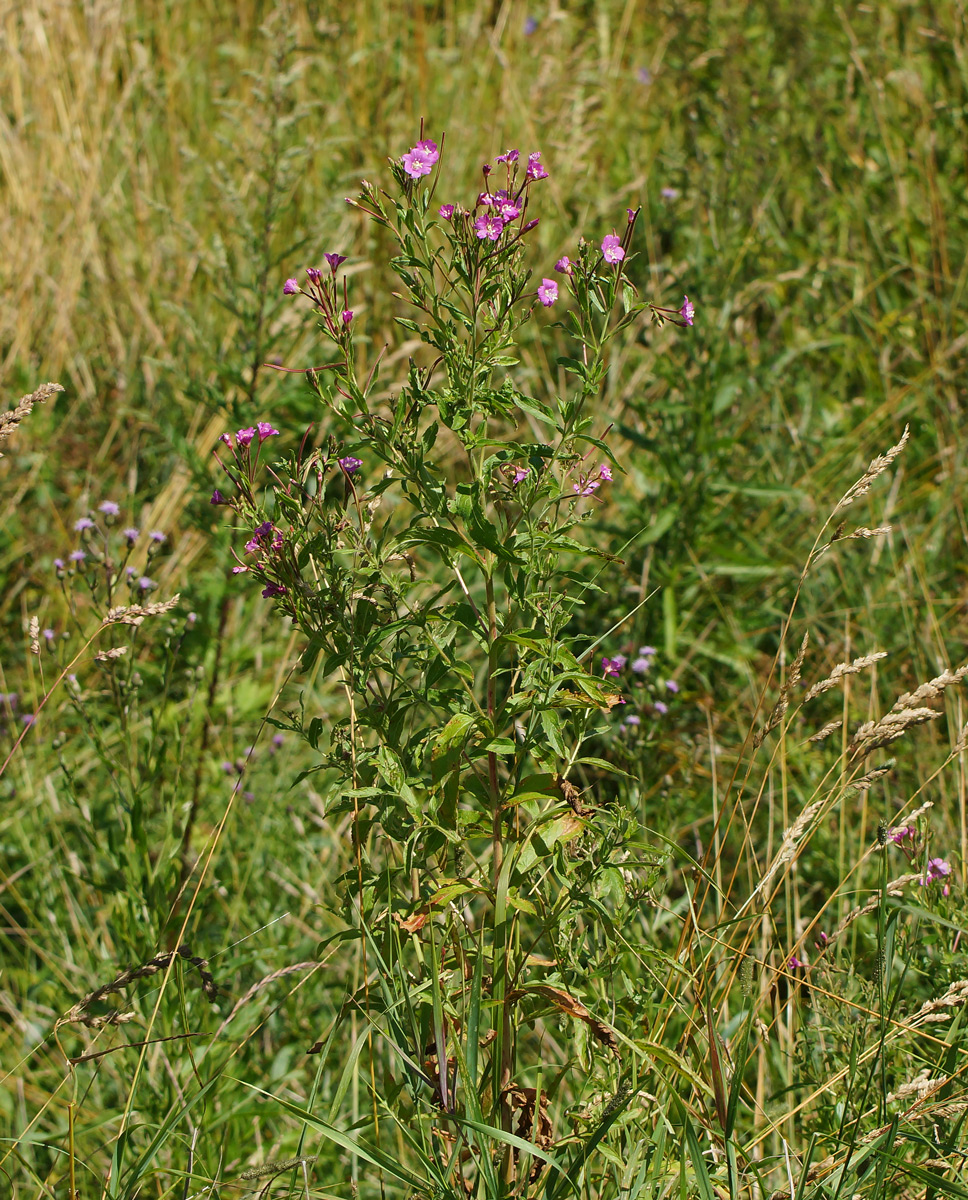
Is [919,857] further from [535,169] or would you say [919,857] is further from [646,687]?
[535,169]

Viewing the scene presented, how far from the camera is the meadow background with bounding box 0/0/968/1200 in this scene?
5.51 ft

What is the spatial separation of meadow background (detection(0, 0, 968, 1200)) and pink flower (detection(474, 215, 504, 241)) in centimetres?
45

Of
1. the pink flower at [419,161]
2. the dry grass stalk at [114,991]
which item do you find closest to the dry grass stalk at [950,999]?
the dry grass stalk at [114,991]

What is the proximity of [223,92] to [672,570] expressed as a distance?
3.02 metres

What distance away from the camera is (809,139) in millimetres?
3854

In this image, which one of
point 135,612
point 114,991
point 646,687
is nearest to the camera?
point 114,991

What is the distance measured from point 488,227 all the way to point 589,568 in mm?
1681

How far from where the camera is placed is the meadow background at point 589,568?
66.1 inches

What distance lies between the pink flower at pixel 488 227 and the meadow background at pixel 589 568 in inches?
17.8

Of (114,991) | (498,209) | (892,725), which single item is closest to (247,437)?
(498,209)

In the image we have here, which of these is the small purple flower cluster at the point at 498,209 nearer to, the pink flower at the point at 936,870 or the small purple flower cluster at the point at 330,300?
the small purple flower cluster at the point at 330,300

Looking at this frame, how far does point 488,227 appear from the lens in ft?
4.44

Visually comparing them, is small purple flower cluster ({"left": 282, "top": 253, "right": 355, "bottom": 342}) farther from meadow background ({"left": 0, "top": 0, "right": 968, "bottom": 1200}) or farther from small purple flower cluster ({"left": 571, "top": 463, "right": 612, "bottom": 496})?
meadow background ({"left": 0, "top": 0, "right": 968, "bottom": 1200})

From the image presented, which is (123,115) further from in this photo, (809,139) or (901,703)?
(901,703)
